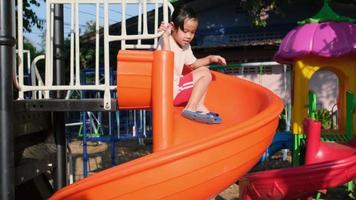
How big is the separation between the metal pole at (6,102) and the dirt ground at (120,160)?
12.2 ft

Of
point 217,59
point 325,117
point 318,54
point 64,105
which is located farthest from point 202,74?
point 325,117

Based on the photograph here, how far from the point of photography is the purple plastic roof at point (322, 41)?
6125 millimetres

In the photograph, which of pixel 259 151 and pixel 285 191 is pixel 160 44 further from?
pixel 285 191

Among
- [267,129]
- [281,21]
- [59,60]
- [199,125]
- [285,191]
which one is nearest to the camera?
[267,129]

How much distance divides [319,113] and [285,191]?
22.2ft

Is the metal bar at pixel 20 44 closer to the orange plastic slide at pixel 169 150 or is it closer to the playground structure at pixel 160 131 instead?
the playground structure at pixel 160 131

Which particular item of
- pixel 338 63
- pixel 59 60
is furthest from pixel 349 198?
pixel 59 60

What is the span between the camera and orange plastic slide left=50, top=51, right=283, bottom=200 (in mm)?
2236

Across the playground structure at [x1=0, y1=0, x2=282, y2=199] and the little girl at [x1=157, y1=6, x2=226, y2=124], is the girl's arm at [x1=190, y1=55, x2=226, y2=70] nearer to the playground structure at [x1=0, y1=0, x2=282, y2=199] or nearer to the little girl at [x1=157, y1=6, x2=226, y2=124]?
the little girl at [x1=157, y1=6, x2=226, y2=124]

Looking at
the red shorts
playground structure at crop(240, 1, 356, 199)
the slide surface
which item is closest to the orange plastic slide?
the slide surface

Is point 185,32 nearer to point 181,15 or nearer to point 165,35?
point 181,15

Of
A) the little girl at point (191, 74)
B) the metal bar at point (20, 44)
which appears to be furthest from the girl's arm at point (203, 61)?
the metal bar at point (20, 44)

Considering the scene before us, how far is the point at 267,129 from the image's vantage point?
8.40 ft

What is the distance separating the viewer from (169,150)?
2.26 meters
